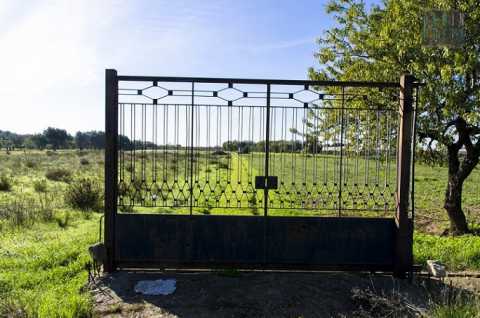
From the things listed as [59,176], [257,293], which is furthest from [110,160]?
[59,176]

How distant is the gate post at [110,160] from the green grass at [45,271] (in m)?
0.55

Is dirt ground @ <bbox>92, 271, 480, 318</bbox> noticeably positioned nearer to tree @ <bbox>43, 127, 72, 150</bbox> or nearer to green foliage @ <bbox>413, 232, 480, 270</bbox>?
green foliage @ <bbox>413, 232, 480, 270</bbox>

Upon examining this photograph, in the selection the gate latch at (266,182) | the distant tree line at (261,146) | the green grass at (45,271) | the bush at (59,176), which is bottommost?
the green grass at (45,271)

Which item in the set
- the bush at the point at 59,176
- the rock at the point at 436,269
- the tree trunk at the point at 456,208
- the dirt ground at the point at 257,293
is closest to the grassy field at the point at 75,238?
the dirt ground at the point at 257,293

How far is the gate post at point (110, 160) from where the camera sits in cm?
543

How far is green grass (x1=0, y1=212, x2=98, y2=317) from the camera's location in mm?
4164

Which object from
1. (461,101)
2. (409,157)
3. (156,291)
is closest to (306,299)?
(156,291)

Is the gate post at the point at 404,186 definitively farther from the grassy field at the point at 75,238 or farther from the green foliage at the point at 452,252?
the green foliage at the point at 452,252

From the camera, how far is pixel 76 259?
21.1 ft

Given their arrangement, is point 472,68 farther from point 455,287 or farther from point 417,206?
point 417,206

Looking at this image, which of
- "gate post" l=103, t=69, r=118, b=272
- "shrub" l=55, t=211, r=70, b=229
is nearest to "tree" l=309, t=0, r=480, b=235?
"gate post" l=103, t=69, r=118, b=272

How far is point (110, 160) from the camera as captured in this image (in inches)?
216

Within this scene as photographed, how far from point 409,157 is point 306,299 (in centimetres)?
254

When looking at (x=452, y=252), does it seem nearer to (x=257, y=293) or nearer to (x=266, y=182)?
(x=266, y=182)
